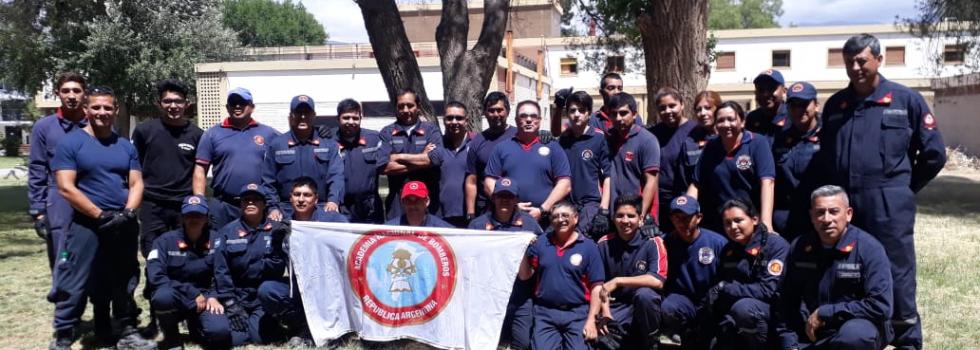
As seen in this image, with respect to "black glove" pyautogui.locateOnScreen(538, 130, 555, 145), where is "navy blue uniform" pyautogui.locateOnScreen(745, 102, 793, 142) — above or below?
above

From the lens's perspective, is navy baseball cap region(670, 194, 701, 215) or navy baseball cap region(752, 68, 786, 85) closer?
navy baseball cap region(670, 194, 701, 215)

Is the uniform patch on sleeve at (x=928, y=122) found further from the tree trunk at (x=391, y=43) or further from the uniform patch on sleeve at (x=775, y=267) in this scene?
the tree trunk at (x=391, y=43)

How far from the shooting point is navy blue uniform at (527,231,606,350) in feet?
17.8

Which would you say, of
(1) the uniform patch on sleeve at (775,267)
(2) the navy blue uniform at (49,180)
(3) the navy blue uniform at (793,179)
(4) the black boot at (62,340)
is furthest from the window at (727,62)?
(4) the black boot at (62,340)

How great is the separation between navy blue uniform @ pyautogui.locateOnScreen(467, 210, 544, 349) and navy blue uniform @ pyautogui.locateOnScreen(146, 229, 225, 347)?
2012mm

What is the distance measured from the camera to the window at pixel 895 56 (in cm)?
4247

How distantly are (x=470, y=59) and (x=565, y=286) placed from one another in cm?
530

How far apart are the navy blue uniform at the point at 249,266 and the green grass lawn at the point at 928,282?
2.35ft

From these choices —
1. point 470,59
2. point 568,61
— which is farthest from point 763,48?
point 470,59

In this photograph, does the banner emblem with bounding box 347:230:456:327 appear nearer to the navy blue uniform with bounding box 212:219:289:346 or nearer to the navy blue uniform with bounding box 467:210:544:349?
the navy blue uniform with bounding box 467:210:544:349

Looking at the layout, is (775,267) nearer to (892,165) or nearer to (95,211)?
(892,165)

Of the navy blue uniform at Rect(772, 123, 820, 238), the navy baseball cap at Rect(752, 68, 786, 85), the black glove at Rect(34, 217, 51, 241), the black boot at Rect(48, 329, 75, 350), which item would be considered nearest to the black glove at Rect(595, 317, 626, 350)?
the navy blue uniform at Rect(772, 123, 820, 238)

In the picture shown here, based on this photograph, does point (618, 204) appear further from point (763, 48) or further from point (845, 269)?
point (763, 48)

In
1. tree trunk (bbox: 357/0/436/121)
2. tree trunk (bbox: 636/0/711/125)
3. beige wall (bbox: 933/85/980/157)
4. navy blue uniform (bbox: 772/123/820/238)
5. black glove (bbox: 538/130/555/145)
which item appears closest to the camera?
navy blue uniform (bbox: 772/123/820/238)
